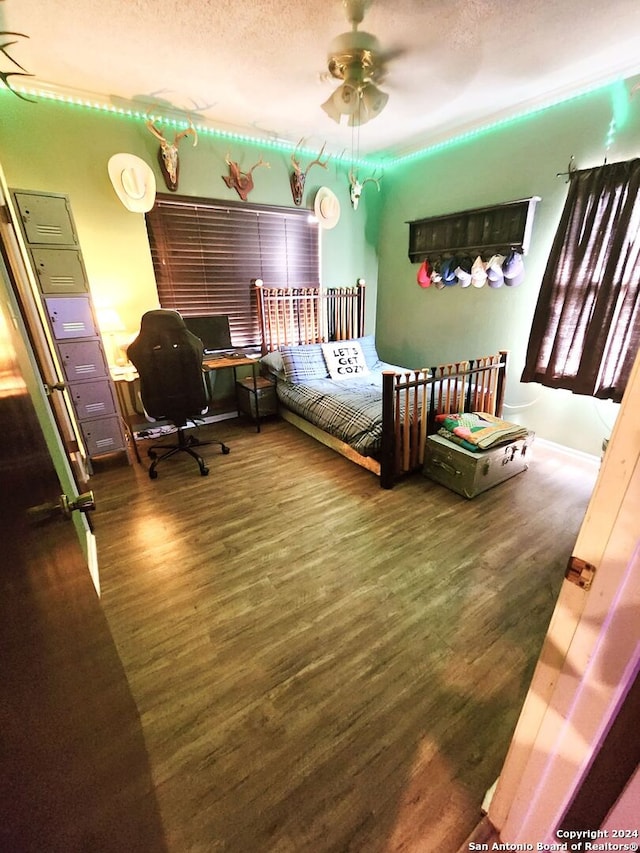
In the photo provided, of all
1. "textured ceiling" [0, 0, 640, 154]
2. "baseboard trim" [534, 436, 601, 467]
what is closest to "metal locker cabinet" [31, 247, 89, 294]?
"textured ceiling" [0, 0, 640, 154]

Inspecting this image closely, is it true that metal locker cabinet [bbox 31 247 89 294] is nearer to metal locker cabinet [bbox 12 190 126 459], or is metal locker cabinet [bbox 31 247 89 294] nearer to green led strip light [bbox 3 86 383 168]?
metal locker cabinet [bbox 12 190 126 459]

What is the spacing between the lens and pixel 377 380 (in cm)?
367

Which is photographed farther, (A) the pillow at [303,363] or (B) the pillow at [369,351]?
(B) the pillow at [369,351]

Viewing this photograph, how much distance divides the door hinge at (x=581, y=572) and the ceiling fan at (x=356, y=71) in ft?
8.76

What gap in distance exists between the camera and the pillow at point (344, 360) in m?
3.78

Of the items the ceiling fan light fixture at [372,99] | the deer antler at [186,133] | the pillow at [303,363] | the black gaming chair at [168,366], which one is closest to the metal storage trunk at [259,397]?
the pillow at [303,363]

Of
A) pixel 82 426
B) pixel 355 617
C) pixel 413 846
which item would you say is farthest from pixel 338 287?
pixel 413 846

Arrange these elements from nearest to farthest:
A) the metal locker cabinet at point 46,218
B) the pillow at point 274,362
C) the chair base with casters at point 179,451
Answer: the metal locker cabinet at point 46,218 < the chair base with casters at point 179,451 < the pillow at point 274,362

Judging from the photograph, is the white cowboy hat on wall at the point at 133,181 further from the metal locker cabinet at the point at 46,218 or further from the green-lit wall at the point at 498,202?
the green-lit wall at the point at 498,202

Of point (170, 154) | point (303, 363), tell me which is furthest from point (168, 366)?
point (170, 154)

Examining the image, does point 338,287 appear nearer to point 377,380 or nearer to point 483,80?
point 377,380

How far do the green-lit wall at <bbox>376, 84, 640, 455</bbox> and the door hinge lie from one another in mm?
2876

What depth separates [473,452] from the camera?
242cm

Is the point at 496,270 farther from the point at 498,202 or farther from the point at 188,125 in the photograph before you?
the point at 188,125
